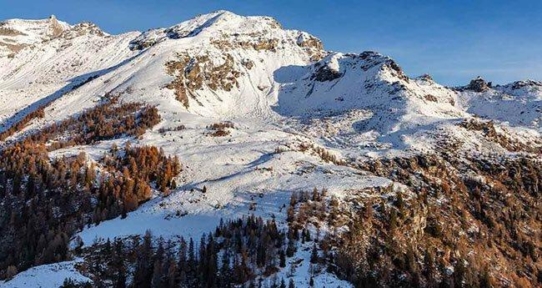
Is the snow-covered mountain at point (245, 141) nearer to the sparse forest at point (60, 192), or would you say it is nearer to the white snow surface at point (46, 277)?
the white snow surface at point (46, 277)

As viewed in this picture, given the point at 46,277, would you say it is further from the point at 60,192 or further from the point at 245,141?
the point at 245,141

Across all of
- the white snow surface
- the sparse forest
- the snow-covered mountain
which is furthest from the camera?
the snow-covered mountain

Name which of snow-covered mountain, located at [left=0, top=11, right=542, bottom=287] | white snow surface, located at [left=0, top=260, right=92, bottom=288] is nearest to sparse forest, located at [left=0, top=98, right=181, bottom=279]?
white snow surface, located at [left=0, top=260, right=92, bottom=288]

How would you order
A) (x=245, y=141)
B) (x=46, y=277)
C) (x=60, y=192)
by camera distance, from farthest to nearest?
(x=245, y=141), (x=60, y=192), (x=46, y=277)

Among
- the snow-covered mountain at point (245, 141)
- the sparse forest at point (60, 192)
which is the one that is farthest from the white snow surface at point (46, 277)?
the sparse forest at point (60, 192)

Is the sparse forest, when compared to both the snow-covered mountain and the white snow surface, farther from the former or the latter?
the snow-covered mountain

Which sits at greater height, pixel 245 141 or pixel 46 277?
pixel 245 141

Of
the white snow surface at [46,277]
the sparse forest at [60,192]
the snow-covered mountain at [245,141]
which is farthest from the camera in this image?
the snow-covered mountain at [245,141]

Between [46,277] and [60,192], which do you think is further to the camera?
[60,192]

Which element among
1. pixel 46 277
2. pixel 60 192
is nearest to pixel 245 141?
pixel 60 192

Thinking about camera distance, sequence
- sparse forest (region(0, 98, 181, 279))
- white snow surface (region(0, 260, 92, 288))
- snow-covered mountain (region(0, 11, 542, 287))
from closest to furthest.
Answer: white snow surface (region(0, 260, 92, 288)) < sparse forest (region(0, 98, 181, 279)) < snow-covered mountain (region(0, 11, 542, 287))

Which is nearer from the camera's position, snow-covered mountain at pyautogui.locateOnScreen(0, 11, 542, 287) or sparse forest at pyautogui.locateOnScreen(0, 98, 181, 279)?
sparse forest at pyautogui.locateOnScreen(0, 98, 181, 279)

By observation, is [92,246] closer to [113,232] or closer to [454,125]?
[113,232]

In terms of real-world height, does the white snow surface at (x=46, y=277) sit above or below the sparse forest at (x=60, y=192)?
below
